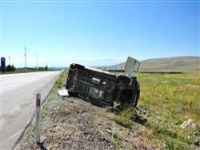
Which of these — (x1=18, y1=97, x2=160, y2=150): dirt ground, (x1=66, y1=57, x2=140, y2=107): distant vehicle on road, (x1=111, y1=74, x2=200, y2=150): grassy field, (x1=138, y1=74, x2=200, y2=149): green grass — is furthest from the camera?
→ (x1=66, y1=57, x2=140, y2=107): distant vehicle on road

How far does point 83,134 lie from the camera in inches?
357

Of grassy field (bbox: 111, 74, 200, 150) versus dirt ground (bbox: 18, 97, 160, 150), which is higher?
dirt ground (bbox: 18, 97, 160, 150)

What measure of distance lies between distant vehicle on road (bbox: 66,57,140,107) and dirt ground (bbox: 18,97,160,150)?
276cm

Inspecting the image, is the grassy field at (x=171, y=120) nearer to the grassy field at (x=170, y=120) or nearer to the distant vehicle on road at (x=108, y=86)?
the grassy field at (x=170, y=120)

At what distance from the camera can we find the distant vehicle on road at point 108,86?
1496 centimetres

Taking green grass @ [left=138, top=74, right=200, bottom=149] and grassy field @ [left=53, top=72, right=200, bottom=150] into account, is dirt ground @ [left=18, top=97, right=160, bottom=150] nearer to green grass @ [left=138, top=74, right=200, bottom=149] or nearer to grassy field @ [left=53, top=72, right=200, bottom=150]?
grassy field @ [left=53, top=72, right=200, bottom=150]

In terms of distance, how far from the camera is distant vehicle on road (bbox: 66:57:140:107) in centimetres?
1496

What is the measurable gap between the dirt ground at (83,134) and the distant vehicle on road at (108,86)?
2760 millimetres

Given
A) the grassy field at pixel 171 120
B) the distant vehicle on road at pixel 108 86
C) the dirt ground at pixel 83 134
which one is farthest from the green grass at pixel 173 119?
the distant vehicle on road at pixel 108 86

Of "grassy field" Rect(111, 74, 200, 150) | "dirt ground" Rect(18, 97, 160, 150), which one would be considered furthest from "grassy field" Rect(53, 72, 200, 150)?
"dirt ground" Rect(18, 97, 160, 150)

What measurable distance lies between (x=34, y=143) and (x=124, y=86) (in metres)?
7.38

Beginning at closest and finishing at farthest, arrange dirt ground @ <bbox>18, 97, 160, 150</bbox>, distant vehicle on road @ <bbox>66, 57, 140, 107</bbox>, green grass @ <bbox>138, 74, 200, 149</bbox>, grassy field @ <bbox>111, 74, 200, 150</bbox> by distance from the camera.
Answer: dirt ground @ <bbox>18, 97, 160, 150</bbox>, grassy field @ <bbox>111, 74, 200, 150</bbox>, green grass @ <bbox>138, 74, 200, 149</bbox>, distant vehicle on road @ <bbox>66, 57, 140, 107</bbox>

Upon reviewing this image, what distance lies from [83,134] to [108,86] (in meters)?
6.78

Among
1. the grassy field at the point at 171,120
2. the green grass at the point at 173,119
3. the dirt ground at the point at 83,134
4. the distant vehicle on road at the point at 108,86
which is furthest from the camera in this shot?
the distant vehicle on road at the point at 108,86
